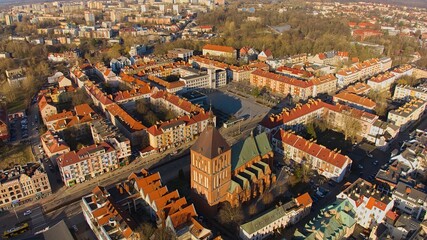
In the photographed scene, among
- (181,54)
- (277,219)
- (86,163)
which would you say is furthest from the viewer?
(181,54)

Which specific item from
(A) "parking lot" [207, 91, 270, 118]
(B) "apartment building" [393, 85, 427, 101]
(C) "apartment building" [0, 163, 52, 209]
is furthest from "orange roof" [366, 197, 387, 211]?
(B) "apartment building" [393, 85, 427, 101]

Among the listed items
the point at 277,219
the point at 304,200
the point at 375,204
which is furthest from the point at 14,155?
the point at 375,204

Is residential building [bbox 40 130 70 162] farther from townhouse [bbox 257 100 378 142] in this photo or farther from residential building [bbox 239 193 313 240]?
townhouse [bbox 257 100 378 142]

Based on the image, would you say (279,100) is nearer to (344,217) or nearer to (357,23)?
(344,217)

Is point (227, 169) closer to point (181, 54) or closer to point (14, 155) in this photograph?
point (14, 155)

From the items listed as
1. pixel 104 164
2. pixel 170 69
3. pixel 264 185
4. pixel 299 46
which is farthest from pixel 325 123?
pixel 299 46

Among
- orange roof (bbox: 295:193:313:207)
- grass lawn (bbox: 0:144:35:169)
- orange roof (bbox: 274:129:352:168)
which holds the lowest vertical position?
grass lawn (bbox: 0:144:35:169)

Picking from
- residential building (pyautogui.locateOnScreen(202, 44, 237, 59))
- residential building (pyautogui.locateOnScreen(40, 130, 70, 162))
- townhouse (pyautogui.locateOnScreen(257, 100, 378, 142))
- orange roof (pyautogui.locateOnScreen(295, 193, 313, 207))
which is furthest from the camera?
residential building (pyautogui.locateOnScreen(202, 44, 237, 59))

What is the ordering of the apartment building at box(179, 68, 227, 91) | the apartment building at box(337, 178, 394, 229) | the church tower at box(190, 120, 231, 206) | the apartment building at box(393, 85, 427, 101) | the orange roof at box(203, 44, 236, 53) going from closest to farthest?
the church tower at box(190, 120, 231, 206), the apartment building at box(337, 178, 394, 229), the apartment building at box(393, 85, 427, 101), the apartment building at box(179, 68, 227, 91), the orange roof at box(203, 44, 236, 53)
